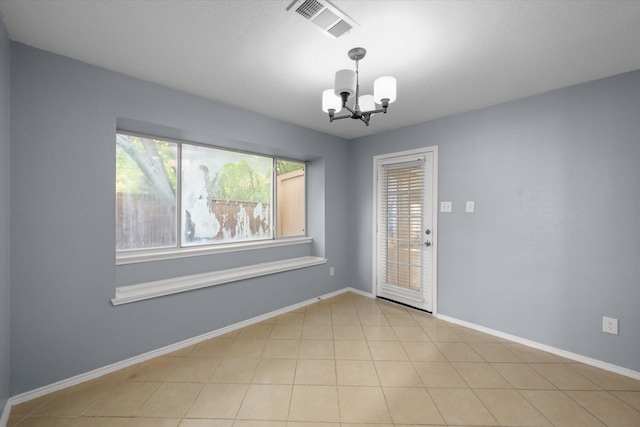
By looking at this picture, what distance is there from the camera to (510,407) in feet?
5.94

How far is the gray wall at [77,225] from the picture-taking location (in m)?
1.85

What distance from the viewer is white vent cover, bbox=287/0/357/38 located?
1479 millimetres

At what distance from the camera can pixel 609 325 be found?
2.24 m

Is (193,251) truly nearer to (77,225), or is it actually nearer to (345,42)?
(77,225)

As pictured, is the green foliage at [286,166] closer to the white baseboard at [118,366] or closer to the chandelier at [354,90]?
the white baseboard at [118,366]

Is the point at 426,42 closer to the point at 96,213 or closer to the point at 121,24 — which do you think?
the point at 121,24

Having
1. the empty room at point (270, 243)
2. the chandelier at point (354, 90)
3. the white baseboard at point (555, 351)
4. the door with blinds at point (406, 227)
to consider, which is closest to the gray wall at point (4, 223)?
the empty room at point (270, 243)

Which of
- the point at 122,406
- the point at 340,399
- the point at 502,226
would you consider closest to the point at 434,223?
the point at 502,226

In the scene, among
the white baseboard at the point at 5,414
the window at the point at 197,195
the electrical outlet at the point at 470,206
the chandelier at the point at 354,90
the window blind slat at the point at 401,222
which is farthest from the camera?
the window blind slat at the point at 401,222

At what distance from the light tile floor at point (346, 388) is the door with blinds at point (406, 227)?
85 cm

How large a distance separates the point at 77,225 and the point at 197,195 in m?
1.17

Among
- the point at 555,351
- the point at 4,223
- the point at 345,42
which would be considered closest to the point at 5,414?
the point at 4,223

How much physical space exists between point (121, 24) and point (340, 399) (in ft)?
9.06

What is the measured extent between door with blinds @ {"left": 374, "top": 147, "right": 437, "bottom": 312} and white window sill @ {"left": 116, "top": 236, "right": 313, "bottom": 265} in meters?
1.30
